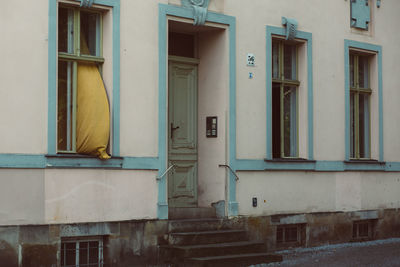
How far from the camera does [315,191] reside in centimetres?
1267

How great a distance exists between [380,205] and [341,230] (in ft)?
4.44

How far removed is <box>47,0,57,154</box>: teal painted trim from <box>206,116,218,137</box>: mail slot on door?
3075mm

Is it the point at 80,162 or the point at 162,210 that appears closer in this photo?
the point at 80,162

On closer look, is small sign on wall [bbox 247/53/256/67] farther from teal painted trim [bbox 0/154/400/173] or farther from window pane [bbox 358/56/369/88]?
window pane [bbox 358/56/369/88]

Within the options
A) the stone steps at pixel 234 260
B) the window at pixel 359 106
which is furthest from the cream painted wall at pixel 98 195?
the window at pixel 359 106

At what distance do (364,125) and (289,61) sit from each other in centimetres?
246

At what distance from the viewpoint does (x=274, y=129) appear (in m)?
12.3

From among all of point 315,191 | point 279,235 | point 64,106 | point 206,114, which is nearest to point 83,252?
point 64,106

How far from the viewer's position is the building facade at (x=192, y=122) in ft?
29.8

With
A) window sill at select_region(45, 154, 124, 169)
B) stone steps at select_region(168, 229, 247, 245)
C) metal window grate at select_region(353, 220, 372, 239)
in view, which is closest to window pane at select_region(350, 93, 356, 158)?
metal window grate at select_region(353, 220, 372, 239)

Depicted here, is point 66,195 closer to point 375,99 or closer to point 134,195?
point 134,195

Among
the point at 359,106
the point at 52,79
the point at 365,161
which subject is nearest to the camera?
the point at 52,79

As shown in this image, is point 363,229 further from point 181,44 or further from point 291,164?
point 181,44

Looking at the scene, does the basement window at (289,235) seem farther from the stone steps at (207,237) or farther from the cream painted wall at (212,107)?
the cream painted wall at (212,107)
